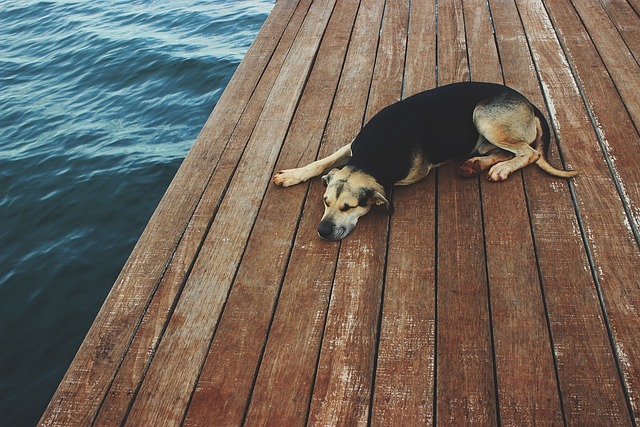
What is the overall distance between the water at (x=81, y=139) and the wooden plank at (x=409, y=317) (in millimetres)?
2604

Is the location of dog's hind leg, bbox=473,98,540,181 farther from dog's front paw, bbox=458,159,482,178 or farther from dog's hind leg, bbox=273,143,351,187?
dog's hind leg, bbox=273,143,351,187

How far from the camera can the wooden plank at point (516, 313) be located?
2.29m

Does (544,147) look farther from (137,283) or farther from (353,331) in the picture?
(137,283)

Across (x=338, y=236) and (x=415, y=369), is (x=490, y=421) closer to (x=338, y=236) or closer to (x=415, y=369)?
(x=415, y=369)

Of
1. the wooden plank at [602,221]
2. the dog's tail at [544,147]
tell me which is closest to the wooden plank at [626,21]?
the wooden plank at [602,221]

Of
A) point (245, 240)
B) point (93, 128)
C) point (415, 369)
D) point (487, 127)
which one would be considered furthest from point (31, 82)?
point (415, 369)

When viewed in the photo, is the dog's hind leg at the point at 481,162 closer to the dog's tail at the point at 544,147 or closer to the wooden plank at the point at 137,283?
the dog's tail at the point at 544,147

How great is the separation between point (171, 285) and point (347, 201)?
1.09 m

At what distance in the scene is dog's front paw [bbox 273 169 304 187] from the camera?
11.9 feet

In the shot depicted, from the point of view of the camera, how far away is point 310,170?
3.67 meters

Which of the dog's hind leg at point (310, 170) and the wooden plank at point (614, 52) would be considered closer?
the dog's hind leg at point (310, 170)

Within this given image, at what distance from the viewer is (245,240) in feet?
10.7

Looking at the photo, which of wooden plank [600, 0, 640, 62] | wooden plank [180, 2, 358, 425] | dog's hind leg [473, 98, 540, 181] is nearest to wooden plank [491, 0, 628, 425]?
dog's hind leg [473, 98, 540, 181]

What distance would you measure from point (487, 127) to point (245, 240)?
1.69 m
